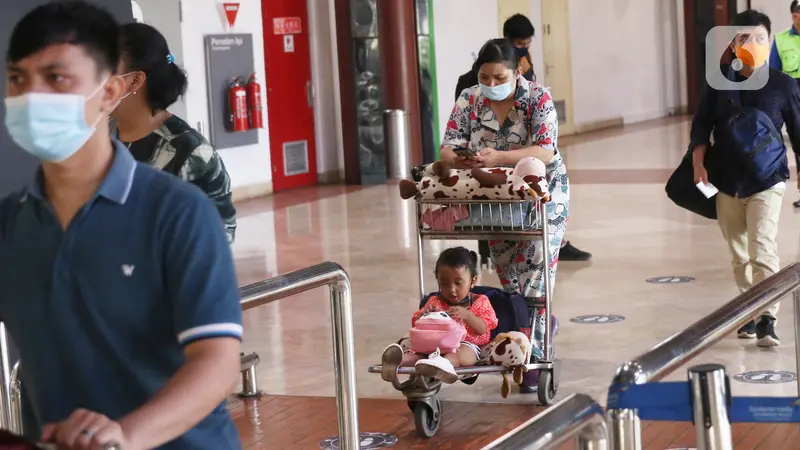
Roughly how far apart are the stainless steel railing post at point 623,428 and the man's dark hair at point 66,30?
107 centimetres

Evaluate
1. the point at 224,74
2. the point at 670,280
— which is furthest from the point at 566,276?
the point at 224,74

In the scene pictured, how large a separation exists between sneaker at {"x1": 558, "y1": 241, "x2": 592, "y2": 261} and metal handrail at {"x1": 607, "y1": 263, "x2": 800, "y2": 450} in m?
6.02

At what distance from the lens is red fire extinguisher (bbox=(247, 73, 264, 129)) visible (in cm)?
1398

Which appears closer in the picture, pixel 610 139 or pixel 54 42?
pixel 54 42

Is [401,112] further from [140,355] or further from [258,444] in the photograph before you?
[140,355]

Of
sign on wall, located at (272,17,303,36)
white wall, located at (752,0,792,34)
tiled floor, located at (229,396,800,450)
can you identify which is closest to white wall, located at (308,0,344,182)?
sign on wall, located at (272,17,303,36)

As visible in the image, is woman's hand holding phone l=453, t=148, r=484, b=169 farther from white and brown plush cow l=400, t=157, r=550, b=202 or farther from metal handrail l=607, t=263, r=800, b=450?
metal handrail l=607, t=263, r=800, b=450

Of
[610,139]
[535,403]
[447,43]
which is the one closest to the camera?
[535,403]

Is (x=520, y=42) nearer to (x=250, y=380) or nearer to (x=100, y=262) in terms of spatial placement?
(x=250, y=380)

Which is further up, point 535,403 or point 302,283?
point 302,283

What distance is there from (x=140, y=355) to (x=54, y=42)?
1.65 feet

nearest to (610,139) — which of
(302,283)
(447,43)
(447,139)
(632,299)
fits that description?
(447,43)

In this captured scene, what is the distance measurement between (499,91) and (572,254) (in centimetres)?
383

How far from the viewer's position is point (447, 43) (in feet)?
54.9
